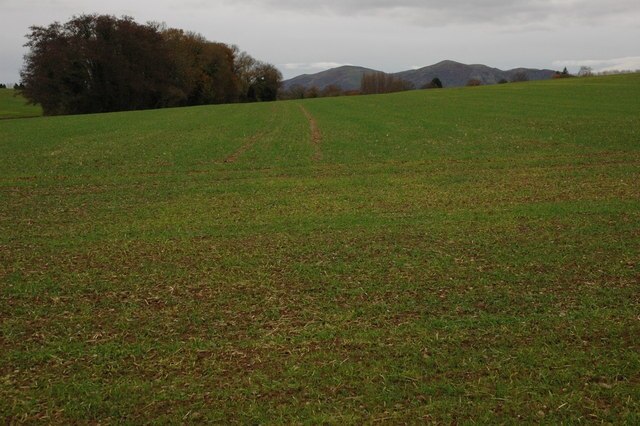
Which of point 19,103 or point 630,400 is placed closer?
point 630,400

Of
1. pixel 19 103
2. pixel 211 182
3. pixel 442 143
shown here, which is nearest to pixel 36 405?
pixel 211 182

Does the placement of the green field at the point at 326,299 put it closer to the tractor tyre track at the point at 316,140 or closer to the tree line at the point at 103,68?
the tractor tyre track at the point at 316,140

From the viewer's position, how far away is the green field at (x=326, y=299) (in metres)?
5.15

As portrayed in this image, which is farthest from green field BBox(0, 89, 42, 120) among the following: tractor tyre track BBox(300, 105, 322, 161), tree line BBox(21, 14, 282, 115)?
tractor tyre track BBox(300, 105, 322, 161)

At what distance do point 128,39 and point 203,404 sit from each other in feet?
275

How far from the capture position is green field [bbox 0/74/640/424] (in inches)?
203

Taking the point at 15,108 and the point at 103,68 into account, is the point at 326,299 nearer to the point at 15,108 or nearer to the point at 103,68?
the point at 103,68

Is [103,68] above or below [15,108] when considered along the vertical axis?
above

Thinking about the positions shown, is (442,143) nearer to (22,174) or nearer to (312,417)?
(22,174)

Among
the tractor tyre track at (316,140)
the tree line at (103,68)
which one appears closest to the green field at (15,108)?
the tree line at (103,68)

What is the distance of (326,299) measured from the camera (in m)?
7.47

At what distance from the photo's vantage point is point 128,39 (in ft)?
258

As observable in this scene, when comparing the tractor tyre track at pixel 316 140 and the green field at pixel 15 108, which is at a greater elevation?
the green field at pixel 15 108

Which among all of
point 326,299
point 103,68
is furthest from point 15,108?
point 326,299
